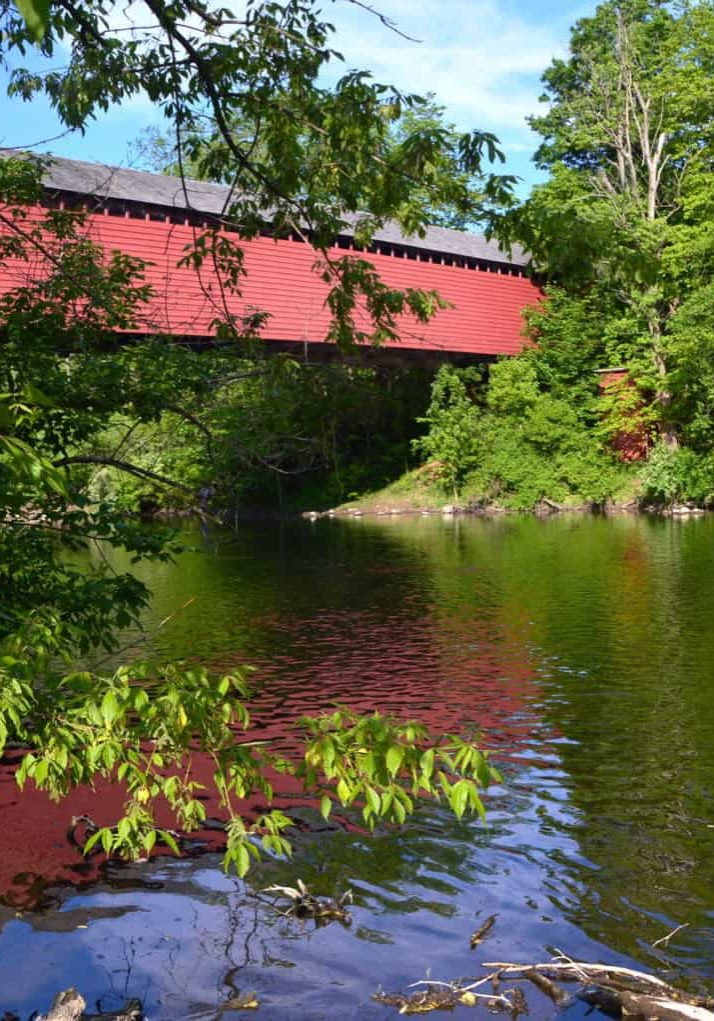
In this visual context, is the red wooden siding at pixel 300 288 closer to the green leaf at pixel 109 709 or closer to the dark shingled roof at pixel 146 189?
the dark shingled roof at pixel 146 189

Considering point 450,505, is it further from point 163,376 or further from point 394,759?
point 394,759

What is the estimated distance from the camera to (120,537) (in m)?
5.76

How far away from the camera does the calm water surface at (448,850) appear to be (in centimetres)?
405

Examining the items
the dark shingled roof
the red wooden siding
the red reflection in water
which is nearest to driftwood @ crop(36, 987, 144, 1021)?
the red reflection in water

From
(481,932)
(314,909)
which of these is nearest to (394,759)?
(481,932)

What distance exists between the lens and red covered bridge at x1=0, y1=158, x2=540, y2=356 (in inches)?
755

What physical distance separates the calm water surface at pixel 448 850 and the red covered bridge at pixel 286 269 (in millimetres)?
5569

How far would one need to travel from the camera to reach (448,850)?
5297 millimetres

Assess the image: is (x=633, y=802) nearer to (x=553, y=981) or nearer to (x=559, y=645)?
(x=553, y=981)

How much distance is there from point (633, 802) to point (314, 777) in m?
3.43

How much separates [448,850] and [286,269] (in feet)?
64.7

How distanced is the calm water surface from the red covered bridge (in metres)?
5.57

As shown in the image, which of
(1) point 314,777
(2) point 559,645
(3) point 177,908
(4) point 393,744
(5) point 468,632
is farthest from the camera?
(5) point 468,632

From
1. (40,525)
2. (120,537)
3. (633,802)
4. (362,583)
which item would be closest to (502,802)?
(633,802)
